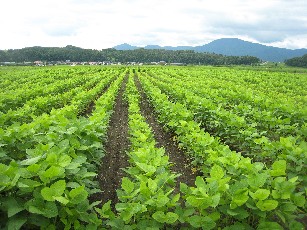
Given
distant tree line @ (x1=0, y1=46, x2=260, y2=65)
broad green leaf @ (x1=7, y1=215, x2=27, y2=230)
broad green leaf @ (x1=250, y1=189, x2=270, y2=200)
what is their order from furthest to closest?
distant tree line @ (x1=0, y1=46, x2=260, y2=65) < broad green leaf @ (x1=250, y1=189, x2=270, y2=200) < broad green leaf @ (x1=7, y1=215, x2=27, y2=230)

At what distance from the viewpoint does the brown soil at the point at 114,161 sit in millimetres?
6355

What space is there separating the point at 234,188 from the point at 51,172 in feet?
6.79

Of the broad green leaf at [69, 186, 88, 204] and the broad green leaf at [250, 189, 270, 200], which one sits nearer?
the broad green leaf at [69, 186, 88, 204]

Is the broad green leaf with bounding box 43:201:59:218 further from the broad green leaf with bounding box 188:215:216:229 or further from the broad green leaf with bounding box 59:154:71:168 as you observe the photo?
the broad green leaf with bounding box 188:215:216:229

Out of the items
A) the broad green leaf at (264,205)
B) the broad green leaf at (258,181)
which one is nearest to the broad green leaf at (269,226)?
the broad green leaf at (264,205)

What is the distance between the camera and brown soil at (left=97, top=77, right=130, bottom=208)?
6355 mm

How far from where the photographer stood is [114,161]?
8234 mm

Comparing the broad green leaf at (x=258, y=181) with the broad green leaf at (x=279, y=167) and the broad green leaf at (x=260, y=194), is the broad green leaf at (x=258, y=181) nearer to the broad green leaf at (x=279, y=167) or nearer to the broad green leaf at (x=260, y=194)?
the broad green leaf at (x=260, y=194)

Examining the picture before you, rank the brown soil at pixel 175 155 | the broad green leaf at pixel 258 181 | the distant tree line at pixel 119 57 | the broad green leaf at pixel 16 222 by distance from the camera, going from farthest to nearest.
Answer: the distant tree line at pixel 119 57
the brown soil at pixel 175 155
the broad green leaf at pixel 258 181
the broad green leaf at pixel 16 222

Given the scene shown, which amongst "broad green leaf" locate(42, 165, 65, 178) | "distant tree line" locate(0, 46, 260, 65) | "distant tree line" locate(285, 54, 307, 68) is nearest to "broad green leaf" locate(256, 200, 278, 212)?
"broad green leaf" locate(42, 165, 65, 178)

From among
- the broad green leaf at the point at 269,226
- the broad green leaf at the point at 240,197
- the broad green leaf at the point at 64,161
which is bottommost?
the broad green leaf at the point at 269,226

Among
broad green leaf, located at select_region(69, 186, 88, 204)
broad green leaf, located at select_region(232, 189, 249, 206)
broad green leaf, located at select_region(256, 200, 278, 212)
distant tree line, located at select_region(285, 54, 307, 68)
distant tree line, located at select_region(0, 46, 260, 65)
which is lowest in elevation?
broad green leaf, located at select_region(256, 200, 278, 212)

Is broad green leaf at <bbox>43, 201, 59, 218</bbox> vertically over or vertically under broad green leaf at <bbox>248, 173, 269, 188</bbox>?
under

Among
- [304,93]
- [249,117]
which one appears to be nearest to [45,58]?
[304,93]
